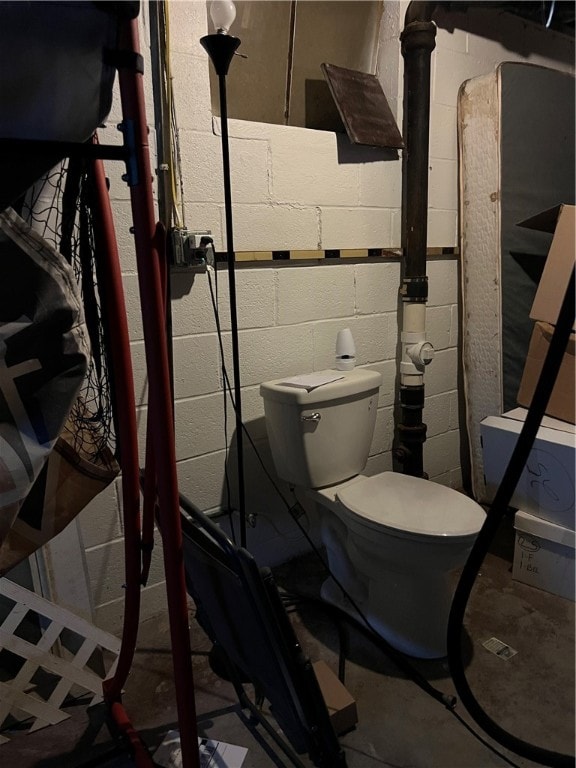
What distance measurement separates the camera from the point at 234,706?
1426mm

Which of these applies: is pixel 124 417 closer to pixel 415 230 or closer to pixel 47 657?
pixel 47 657

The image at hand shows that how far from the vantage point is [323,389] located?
1.67 metres

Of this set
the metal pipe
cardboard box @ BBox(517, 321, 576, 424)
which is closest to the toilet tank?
the metal pipe

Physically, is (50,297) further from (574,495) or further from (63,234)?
(574,495)

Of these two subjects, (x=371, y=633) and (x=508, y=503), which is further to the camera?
(x=371, y=633)

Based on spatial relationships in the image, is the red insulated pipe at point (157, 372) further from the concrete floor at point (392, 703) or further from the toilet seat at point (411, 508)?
the toilet seat at point (411, 508)

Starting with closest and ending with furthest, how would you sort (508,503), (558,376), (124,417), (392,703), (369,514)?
(508,503) → (124,417) → (392,703) → (369,514) → (558,376)

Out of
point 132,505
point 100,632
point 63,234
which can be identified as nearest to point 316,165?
point 63,234

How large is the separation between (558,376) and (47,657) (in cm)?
183

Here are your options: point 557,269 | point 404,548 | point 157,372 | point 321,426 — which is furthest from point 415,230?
point 157,372

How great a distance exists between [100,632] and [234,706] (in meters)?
0.42

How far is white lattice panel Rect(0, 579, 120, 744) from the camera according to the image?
4.41 feet

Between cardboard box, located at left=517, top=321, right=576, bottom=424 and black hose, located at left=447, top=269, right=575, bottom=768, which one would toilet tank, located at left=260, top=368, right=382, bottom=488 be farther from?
black hose, located at left=447, top=269, right=575, bottom=768

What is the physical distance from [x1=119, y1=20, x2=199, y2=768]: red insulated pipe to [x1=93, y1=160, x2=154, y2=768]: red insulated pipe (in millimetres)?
229
